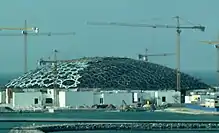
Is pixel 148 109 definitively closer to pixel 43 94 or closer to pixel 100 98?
pixel 100 98

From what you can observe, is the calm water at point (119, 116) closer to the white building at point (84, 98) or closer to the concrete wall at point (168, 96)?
the white building at point (84, 98)

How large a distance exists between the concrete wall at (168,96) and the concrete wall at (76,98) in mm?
7369

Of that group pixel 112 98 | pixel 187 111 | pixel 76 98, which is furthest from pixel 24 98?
pixel 187 111

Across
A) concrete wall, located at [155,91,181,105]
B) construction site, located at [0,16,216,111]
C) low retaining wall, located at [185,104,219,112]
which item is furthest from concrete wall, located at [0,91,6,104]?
low retaining wall, located at [185,104,219,112]

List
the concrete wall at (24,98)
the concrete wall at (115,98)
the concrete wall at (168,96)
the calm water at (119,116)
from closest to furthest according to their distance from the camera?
the calm water at (119,116), the concrete wall at (115,98), the concrete wall at (24,98), the concrete wall at (168,96)

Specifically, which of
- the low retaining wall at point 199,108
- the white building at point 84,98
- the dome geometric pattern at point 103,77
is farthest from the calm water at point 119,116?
the dome geometric pattern at point 103,77

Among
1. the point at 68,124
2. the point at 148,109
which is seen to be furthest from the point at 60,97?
the point at 68,124

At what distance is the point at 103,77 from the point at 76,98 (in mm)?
6786

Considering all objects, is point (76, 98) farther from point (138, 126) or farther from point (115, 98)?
point (138, 126)

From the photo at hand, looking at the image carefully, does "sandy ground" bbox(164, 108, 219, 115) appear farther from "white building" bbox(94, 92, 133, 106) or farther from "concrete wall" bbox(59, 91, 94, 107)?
"concrete wall" bbox(59, 91, 94, 107)

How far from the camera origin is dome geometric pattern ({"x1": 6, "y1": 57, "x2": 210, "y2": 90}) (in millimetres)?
99562

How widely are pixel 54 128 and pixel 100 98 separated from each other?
29494 mm

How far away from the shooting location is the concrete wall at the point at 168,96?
3826 inches

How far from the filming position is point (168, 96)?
9806 centimetres
